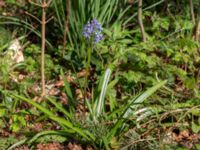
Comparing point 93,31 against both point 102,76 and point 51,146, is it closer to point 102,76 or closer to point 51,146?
point 102,76

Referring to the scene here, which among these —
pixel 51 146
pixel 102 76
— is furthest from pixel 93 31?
pixel 51 146

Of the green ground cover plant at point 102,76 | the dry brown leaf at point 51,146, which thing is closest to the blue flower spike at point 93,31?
the green ground cover plant at point 102,76

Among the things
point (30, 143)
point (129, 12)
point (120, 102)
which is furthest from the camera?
point (129, 12)

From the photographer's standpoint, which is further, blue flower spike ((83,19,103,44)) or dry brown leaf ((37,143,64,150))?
dry brown leaf ((37,143,64,150))

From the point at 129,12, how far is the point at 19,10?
0.97 metres

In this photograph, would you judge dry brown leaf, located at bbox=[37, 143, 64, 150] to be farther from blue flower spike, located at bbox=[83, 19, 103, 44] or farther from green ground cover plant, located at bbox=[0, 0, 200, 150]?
blue flower spike, located at bbox=[83, 19, 103, 44]

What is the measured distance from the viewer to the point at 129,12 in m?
4.21

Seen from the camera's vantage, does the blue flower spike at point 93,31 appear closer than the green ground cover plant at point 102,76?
Yes

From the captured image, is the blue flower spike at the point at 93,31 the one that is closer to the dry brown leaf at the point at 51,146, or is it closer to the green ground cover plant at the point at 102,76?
the green ground cover plant at the point at 102,76

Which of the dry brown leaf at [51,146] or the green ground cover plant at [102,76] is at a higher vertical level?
the green ground cover plant at [102,76]

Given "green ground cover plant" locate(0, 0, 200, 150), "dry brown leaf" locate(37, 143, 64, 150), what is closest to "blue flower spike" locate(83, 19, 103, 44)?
"green ground cover plant" locate(0, 0, 200, 150)

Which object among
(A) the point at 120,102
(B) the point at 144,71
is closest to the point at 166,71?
(B) the point at 144,71

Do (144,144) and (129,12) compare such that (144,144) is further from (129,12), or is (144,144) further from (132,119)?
(129,12)

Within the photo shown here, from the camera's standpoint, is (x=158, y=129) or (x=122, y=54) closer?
(x=158, y=129)
